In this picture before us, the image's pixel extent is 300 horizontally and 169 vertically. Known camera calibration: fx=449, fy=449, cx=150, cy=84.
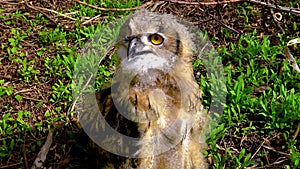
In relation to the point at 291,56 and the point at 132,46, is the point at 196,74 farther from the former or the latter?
the point at 132,46

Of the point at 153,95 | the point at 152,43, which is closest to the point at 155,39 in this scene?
the point at 152,43

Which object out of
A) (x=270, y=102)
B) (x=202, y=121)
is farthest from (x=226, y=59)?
Answer: (x=202, y=121)

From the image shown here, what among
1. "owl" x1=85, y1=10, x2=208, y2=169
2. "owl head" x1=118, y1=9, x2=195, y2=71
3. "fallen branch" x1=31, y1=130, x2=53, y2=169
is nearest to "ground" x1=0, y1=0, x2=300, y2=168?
"fallen branch" x1=31, y1=130, x2=53, y2=169

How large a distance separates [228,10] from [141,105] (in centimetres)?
284

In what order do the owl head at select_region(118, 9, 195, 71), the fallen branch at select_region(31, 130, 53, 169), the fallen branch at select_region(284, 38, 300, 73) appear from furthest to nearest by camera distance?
the fallen branch at select_region(284, 38, 300, 73), the fallen branch at select_region(31, 130, 53, 169), the owl head at select_region(118, 9, 195, 71)

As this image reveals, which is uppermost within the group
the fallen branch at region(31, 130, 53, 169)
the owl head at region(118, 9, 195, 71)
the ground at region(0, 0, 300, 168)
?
the owl head at region(118, 9, 195, 71)

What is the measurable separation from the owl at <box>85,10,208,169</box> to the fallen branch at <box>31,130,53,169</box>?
2.81 ft

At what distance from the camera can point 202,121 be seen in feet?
12.4

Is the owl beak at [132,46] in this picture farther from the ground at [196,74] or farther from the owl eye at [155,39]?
the ground at [196,74]

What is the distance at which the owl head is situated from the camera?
284 centimetres

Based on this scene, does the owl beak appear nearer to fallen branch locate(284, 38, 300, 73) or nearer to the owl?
the owl

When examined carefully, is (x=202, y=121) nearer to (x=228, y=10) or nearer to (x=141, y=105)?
(x=141, y=105)

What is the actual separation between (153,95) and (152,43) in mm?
340

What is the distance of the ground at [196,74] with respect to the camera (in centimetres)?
396
